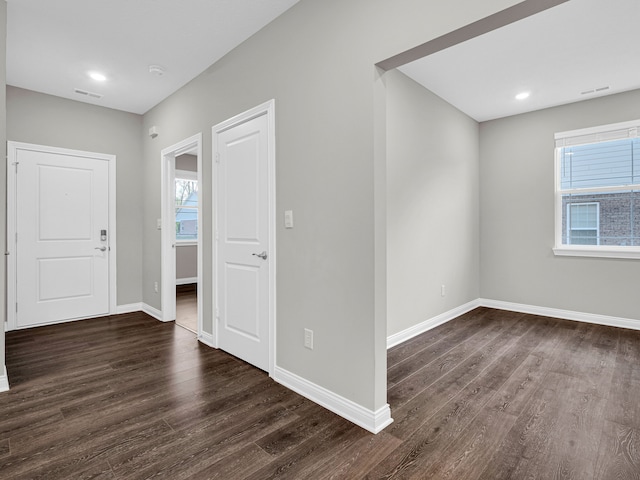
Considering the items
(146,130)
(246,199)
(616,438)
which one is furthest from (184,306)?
(616,438)

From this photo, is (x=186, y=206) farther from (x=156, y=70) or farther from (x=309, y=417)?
(x=309, y=417)

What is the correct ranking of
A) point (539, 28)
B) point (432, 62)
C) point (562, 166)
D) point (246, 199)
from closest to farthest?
point (539, 28)
point (246, 199)
point (432, 62)
point (562, 166)

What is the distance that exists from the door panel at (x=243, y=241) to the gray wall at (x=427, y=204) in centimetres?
127

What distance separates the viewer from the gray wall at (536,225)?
3.98 meters

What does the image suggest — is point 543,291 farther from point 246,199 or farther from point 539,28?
point 246,199

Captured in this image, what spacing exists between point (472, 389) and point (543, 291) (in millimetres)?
2787

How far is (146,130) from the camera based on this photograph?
4.68m

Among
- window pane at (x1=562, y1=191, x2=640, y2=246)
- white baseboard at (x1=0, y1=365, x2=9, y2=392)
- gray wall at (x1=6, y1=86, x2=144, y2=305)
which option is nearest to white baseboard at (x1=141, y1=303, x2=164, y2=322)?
gray wall at (x1=6, y1=86, x2=144, y2=305)

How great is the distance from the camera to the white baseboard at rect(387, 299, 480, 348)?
11.2 ft

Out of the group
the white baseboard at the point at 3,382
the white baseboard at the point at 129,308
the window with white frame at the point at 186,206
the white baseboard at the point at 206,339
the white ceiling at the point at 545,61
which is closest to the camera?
the white baseboard at the point at 3,382

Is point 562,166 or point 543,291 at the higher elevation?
point 562,166

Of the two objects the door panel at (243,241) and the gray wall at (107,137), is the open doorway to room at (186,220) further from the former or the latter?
the door panel at (243,241)

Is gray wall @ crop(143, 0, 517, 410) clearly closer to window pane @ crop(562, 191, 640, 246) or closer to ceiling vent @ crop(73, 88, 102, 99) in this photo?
ceiling vent @ crop(73, 88, 102, 99)

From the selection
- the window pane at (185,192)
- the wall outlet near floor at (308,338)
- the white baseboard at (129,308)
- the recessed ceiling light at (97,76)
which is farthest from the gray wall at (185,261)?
the wall outlet near floor at (308,338)
